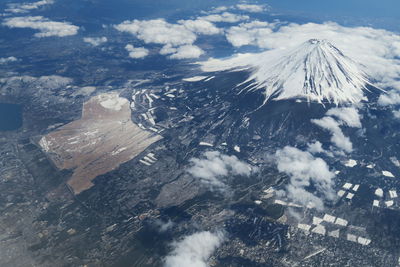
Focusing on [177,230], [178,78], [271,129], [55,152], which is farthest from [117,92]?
[177,230]

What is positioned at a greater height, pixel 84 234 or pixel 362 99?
pixel 362 99

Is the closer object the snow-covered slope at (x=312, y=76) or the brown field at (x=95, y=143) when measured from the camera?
the brown field at (x=95, y=143)

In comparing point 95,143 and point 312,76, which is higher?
point 312,76

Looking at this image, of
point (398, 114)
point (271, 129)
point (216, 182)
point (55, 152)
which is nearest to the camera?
point (216, 182)

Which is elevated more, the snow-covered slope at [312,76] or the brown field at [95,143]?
the snow-covered slope at [312,76]

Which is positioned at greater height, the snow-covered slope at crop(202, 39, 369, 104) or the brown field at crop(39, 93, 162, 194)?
the snow-covered slope at crop(202, 39, 369, 104)

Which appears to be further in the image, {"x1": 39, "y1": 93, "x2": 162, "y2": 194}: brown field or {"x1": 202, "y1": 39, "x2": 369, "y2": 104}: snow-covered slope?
{"x1": 202, "y1": 39, "x2": 369, "y2": 104}: snow-covered slope

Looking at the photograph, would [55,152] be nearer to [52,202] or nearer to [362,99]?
[52,202]

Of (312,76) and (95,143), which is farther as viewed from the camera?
(312,76)
